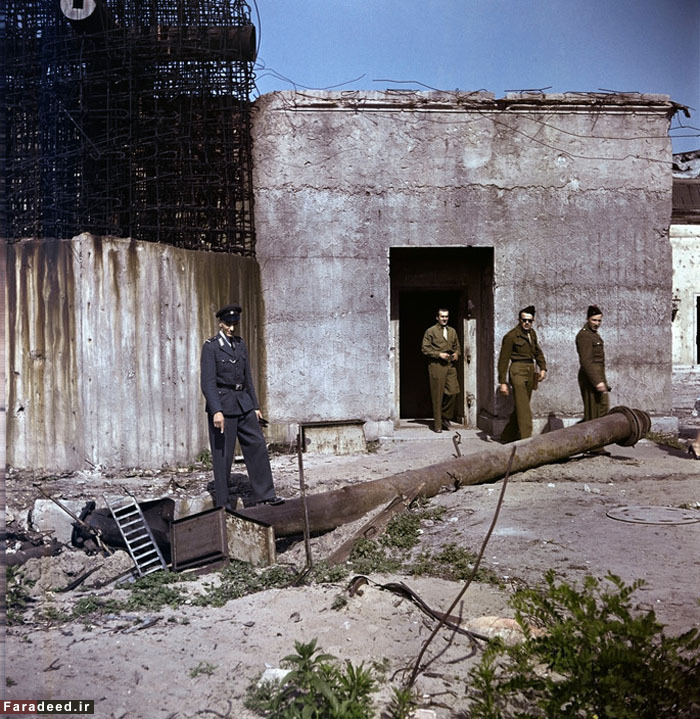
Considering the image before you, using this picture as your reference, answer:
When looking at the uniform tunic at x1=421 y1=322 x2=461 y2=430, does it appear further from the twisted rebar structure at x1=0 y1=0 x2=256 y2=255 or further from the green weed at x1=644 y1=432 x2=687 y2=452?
the twisted rebar structure at x1=0 y1=0 x2=256 y2=255

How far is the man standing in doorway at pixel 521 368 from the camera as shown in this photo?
10680mm

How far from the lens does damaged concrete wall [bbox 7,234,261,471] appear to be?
9070 mm

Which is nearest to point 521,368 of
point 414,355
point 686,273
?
point 686,273

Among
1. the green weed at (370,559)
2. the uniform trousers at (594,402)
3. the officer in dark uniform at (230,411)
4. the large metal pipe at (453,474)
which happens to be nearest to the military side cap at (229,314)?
the officer in dark uniform at (230,411)

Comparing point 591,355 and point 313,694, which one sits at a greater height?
point 591,355

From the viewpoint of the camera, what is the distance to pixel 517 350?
10.8 m

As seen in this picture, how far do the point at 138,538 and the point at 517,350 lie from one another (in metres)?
6.28

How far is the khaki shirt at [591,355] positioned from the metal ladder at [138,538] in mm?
6189

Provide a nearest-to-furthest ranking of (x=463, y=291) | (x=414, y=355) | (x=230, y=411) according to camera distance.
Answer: (x=230, y=411), (x=463, y=291), (x=414, y=355)

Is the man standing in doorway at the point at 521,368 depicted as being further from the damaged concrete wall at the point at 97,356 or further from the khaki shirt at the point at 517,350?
the damaged concrete wall at the point at 97,356

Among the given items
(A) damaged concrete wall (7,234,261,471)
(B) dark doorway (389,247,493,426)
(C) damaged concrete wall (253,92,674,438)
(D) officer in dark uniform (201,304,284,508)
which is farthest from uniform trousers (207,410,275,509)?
(B) dark doorway (389,247,493,426)

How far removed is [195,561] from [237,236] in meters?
6.48

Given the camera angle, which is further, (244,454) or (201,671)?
(244,454)

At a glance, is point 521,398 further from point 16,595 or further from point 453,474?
point 16,595
